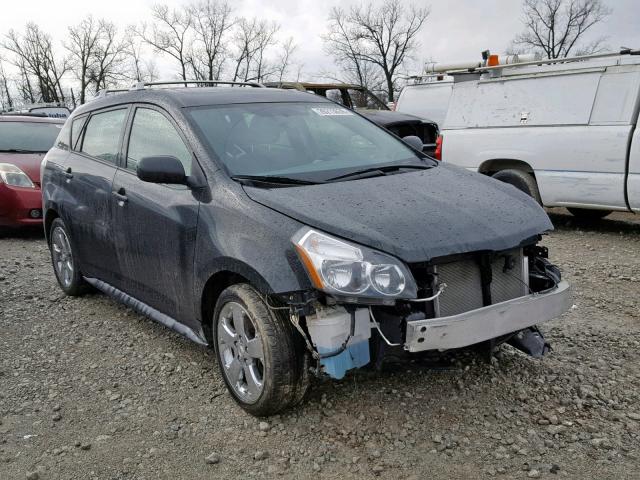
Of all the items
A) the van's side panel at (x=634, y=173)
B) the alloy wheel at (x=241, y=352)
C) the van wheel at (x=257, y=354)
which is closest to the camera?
the van wheel at (x=257, y=354)

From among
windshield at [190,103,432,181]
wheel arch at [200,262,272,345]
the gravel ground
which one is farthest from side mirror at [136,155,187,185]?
the gravel ground

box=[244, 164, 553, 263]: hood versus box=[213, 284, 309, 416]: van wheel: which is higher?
box=[244, 164, 553, 263]: hood

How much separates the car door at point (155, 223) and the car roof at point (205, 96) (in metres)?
0.10

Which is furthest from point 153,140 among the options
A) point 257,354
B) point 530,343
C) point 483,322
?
point 530,343

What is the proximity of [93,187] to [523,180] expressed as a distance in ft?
17.0

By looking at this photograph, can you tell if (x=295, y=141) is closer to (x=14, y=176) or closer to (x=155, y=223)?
(x=155, y=223)

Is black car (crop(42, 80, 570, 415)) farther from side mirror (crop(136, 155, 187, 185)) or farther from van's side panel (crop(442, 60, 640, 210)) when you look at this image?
van's side panel (crop(442, 60, 640, 210))

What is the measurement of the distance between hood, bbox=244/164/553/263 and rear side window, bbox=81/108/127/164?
5.21ft

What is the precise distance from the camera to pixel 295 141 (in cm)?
385

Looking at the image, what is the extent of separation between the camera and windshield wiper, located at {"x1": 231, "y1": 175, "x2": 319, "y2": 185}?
3342mm

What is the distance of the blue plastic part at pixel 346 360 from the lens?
2891 mm

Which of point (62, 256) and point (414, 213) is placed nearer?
point (414, 213)

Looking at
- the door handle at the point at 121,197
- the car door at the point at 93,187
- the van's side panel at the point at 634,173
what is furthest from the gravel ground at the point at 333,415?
the van's side panel at the point at 634,173

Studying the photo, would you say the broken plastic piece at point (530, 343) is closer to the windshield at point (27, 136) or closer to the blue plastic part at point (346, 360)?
the blue plastic part at point (346, 360)
